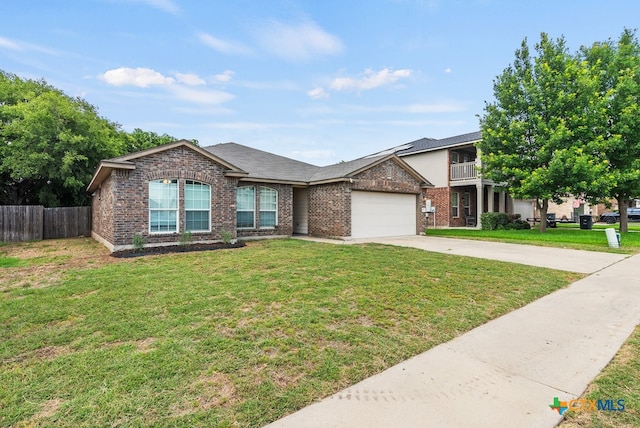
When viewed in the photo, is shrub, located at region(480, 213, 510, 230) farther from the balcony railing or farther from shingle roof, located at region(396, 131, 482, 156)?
shingle roof, located at region(396, 131, 482, 156)

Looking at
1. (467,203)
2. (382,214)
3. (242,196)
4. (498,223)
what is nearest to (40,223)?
(242,196)

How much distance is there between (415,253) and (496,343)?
19.6 feet

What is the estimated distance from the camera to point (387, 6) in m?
12.2

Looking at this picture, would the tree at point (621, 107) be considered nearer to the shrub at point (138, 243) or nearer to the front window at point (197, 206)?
the front window at point (197, 206)

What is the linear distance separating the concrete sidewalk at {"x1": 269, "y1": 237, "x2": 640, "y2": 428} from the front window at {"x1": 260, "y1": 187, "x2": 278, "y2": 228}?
10.7 metres

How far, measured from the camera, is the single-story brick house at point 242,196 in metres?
9.80

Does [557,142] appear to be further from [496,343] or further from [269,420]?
[269,420]

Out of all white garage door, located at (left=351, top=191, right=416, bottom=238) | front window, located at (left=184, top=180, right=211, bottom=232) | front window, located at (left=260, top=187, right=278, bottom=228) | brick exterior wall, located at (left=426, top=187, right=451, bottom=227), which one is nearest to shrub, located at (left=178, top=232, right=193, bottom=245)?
front window, located at (left=184, top=180, right=211, bottom=232)

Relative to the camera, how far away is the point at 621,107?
48.5ft

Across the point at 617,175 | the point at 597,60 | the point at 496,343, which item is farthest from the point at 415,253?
A: the point at 597,60

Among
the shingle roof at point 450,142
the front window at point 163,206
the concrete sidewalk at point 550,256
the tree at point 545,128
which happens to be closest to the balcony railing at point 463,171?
the shingle roof at point 450,142

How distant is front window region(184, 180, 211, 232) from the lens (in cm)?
1069

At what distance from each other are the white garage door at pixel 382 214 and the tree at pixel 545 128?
225 inches

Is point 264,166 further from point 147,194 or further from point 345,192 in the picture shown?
point 147,194
